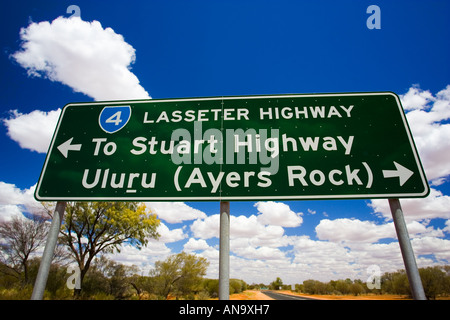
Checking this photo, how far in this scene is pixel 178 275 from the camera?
74.7 ft

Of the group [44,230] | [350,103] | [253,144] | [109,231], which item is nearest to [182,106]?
[253,144]

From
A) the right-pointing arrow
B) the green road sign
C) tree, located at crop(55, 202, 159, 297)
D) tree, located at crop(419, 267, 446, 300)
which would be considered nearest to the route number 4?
the green road sign

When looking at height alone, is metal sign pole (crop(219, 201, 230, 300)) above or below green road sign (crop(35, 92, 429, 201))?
below

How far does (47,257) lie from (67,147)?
4.43 feet

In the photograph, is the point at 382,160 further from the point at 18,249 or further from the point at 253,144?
the point at 18,249

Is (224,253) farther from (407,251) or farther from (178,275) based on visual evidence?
(178,275)

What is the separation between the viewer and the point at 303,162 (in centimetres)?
281

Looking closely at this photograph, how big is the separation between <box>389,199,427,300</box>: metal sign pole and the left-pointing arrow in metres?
3.81

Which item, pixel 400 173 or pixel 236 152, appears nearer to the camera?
pixel 400 173

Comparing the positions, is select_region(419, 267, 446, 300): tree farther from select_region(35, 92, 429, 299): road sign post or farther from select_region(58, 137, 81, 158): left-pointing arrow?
select_region(58, 137, 81, 158): left-pointing arrow

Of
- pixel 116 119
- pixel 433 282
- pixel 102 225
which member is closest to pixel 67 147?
pixel 116 119

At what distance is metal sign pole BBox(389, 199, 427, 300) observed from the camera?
227 cm

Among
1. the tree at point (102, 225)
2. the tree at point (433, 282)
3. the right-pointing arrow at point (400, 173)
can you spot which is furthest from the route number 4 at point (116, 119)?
the tree at point (433, 282)
